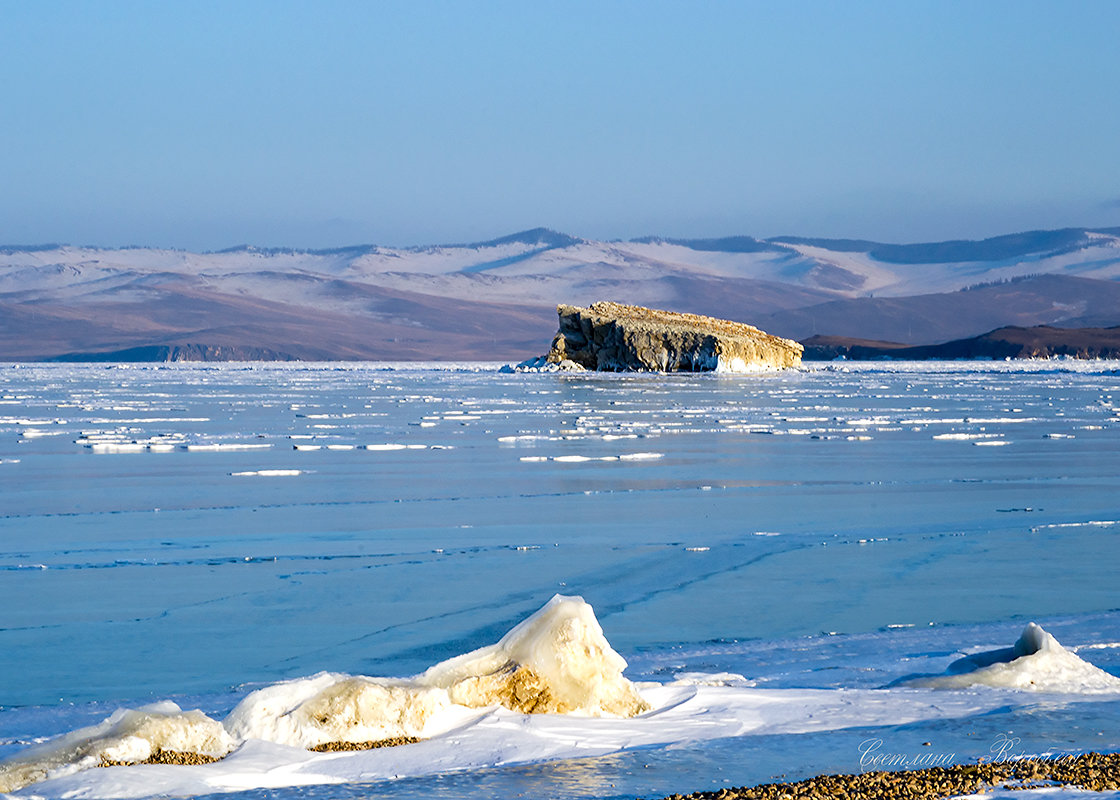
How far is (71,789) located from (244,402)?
74.4 feet

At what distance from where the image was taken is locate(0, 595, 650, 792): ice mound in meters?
3.78

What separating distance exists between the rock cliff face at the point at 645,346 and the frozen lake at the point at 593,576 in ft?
109

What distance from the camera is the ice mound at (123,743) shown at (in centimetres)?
366

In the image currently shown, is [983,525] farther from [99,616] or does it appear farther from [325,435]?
[325,435]

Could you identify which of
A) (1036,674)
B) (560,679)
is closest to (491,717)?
(560,679)

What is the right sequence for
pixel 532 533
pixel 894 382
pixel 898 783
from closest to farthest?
pixel 898 783 < pixel 532 533 < pixel 894 382

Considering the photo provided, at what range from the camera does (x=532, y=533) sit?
8438mm

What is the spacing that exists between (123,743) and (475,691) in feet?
3.68

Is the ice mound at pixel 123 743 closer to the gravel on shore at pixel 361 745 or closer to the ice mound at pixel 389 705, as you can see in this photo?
the ice mound at pixel 389 705

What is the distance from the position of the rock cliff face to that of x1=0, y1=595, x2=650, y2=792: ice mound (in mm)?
44340

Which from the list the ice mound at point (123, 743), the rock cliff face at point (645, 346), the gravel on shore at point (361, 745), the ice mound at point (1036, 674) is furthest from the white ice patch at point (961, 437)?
the rock cliff face at point (645, 346)

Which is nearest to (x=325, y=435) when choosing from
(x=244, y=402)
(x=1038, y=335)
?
(x=244, y=402)

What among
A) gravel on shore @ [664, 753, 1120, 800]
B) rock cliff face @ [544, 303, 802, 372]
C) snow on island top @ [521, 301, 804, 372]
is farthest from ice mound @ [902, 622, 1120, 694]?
rock cliff face @ [544, 303, 802, 372]

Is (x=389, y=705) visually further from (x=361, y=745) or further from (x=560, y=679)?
(x=560, y=679)
